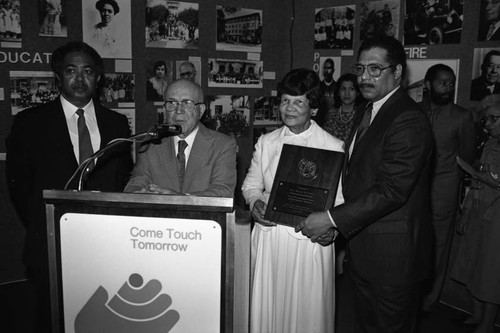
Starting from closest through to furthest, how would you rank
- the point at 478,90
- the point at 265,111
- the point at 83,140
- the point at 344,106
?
1. the point at 83,140
2. the point at 478,90
3. the point at 344,106
4. the point at 265,111

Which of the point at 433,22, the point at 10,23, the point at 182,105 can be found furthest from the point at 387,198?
the point at 10,23

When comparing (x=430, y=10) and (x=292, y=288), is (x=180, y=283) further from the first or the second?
(x=430, y=10)

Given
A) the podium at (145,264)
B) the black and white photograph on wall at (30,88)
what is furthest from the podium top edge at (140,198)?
the black and white photograph on wall at (30,88)

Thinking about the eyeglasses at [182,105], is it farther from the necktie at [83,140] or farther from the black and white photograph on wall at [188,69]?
the black and white photograph on wall at [188,69]

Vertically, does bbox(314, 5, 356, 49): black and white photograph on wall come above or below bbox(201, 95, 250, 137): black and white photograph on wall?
above

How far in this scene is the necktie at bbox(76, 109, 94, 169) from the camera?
239cm

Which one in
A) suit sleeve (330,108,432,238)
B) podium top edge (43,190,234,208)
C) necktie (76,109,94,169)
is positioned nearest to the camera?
podium top edge (43,190,234,208)

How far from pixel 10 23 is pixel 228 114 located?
2.07 meters

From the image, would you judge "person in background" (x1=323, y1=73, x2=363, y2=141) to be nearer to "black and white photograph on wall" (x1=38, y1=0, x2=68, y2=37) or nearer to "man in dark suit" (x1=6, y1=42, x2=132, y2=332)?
"man in dark suit" (x1=6, y1=42, x2=132, y2=332)

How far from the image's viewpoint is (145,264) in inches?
55.2

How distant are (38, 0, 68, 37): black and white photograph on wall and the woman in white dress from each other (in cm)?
228

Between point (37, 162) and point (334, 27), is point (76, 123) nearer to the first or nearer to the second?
point (37, 162)

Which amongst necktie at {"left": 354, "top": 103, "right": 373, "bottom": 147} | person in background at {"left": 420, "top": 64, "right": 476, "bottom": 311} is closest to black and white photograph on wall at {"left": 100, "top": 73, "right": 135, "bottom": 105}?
necktie at {"left": 354, "top": 103, "right": 373, "bottom": 147}

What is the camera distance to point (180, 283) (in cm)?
140
